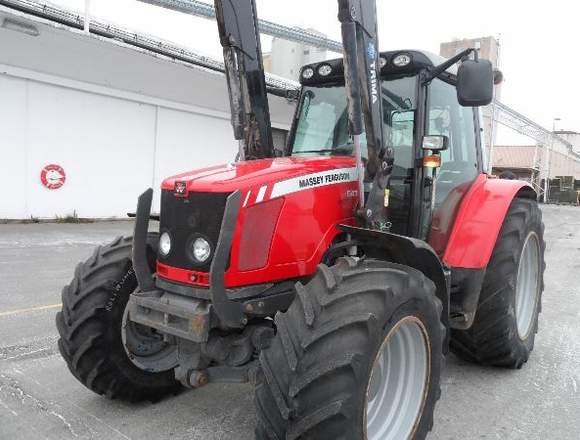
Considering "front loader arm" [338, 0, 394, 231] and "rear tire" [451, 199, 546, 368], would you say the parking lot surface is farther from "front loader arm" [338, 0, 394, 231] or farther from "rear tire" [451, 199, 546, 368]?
"front loader arm" [338, 0, 394, 231]

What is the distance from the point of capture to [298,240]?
115 inches

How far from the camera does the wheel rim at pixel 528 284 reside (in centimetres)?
459

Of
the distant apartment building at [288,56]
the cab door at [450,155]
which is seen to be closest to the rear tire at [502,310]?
the cab door at [450,155]

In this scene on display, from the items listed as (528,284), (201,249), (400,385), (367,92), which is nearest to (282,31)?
(528,284)

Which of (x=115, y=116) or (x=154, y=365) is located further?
(x=115, y=116)

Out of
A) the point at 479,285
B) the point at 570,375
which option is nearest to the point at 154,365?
the point at 479,285

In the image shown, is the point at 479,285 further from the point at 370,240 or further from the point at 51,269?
the point at 51,269

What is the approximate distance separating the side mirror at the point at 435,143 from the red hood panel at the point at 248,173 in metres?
0.48

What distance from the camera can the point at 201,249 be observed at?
2771mm

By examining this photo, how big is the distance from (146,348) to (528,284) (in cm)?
335

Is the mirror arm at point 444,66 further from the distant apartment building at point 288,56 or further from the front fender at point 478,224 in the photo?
the distant apartment building at point 288,56

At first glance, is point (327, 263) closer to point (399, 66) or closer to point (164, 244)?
point (164, 244)

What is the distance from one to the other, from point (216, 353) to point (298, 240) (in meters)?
0.75

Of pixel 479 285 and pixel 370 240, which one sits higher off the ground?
pixel 370 240
